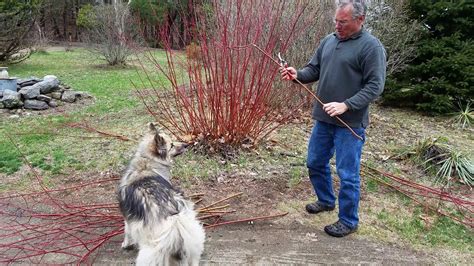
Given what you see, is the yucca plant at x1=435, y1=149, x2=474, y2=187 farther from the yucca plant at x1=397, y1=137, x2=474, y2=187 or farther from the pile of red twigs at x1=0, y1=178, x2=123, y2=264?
the pile of red twigs at x1=0, y1=178, x2=123, y2=264

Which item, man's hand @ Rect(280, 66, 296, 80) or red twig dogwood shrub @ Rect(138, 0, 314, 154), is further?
red twig dogwood shrub @ Rect(138, 0, 314, 154)

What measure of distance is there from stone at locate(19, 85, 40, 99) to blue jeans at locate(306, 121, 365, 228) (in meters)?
6.85

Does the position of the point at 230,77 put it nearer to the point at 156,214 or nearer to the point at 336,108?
the point at 336,108

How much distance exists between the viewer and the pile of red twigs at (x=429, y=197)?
4.06 m

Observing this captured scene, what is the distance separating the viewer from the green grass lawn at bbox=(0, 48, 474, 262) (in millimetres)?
3744

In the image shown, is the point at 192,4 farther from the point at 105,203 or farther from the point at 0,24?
the point at 0,24

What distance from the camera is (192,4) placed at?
4.95 meters

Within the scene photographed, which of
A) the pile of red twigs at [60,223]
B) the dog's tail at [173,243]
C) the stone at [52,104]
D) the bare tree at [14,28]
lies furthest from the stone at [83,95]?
the dog's tail at [173,243]

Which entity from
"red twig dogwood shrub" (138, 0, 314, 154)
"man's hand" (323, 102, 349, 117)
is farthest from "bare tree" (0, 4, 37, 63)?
"man's hand" (323, 102, 349, 117)

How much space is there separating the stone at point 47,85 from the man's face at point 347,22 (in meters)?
7.48

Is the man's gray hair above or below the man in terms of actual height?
above

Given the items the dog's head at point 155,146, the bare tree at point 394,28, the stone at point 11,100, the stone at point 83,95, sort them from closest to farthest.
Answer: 1. the dog's head at point 155,146
2. the stone at point 11,100
3. the bare tree at point 394,28
4. the stone at point 83,95

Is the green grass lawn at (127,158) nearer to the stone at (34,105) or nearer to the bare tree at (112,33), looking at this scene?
the stone at (34,105)

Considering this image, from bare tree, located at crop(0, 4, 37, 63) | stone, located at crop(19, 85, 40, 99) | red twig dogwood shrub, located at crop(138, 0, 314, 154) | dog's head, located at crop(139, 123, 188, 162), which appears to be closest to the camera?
dog's head, located at crop(139, 123, 188, 162)
